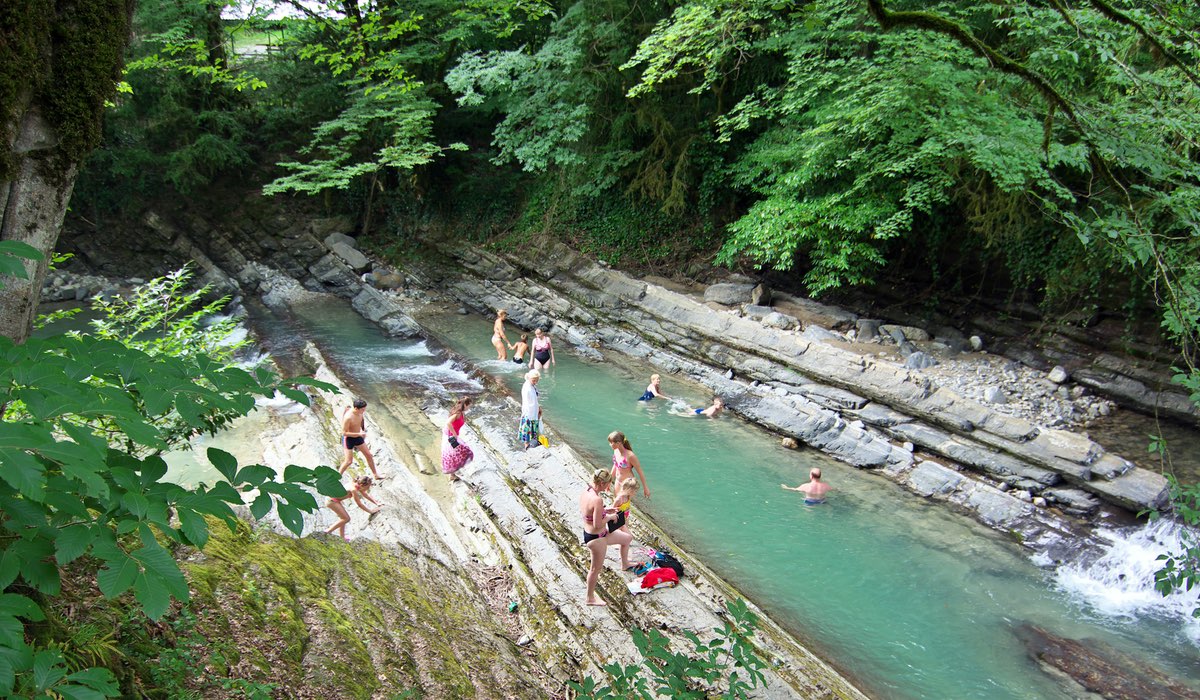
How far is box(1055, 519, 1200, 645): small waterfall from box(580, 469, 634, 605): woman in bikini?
18.9 feet

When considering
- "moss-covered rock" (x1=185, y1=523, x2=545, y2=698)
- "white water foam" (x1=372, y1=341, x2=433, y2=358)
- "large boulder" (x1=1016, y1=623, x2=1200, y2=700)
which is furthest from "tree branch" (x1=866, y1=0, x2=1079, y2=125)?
"white water foam" (x1=372, y1=341, x2=433, y2=358)

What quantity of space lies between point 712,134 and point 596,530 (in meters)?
13.0

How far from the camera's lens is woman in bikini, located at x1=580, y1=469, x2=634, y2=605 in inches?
247

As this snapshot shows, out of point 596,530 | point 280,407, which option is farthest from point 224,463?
point 280,407

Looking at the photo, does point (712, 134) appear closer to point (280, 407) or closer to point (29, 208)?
point (280, 407)

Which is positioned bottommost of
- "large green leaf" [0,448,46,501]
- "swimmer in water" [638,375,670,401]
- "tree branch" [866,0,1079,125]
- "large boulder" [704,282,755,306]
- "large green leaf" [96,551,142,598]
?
"swimmer in water" [638,375,670,401]

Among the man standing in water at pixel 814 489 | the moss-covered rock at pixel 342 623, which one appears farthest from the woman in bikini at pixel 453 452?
the man standing in water at pixel 814 489

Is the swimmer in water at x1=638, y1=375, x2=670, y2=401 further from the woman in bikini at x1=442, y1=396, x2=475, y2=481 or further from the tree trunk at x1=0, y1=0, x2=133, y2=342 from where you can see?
the tree trunk at x1=0, y1=0, x2=133, y2=342

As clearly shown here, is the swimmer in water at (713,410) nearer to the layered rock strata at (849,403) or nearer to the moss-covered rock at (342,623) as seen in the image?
the layered rock strata at (849,403)

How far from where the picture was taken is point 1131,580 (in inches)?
303

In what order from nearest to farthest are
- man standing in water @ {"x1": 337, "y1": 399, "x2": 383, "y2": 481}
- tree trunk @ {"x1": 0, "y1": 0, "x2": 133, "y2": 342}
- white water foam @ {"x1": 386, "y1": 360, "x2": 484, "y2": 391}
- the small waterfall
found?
tree trunk @ {"x1": 0, "y1": 0, "x2": 133, "y2": 342}, the small waterfall, man standing in water @ {"x1": 337, "y1": 399, "x2": 383, "y2": 481}, white water foam @ {"x1": 386, "y1": 360, "x2": 484, "y2": 391}

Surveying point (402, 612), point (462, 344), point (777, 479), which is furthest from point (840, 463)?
point (462, 344)

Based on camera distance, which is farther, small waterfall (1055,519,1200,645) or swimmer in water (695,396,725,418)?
swimmer in water (695,396,725,418)

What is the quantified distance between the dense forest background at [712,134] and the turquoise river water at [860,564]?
402 cm
